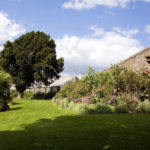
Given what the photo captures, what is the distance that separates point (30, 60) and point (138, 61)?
25239 millimetres

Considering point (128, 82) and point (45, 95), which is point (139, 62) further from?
point (45, 95)

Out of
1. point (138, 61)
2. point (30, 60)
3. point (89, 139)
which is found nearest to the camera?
point (89, 139)

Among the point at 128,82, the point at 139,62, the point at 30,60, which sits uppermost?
the point at 30,60

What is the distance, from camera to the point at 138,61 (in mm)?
14070

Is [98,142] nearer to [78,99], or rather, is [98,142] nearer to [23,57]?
[78,99]

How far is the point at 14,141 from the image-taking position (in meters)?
5.90

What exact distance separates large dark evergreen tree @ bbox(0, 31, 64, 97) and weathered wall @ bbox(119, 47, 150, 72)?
2047 cm

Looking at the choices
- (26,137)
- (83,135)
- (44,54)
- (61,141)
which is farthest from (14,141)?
(44,54)

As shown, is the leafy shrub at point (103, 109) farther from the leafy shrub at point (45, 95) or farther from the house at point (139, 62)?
the leafy shrub at point (45, 95)

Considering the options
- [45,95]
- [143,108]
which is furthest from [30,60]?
[143,108]

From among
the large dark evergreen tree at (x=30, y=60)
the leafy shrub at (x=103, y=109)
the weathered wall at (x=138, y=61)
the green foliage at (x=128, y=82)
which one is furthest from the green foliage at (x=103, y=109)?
the large dark evergreen tree at (x=30, y=60)

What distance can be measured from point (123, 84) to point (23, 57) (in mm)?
25244

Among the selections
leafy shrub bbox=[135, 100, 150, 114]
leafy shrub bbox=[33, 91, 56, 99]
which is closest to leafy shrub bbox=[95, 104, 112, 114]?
leafy shrub bbox=[135, 100, 150, 114]

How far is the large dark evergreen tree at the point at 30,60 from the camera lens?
111ft
